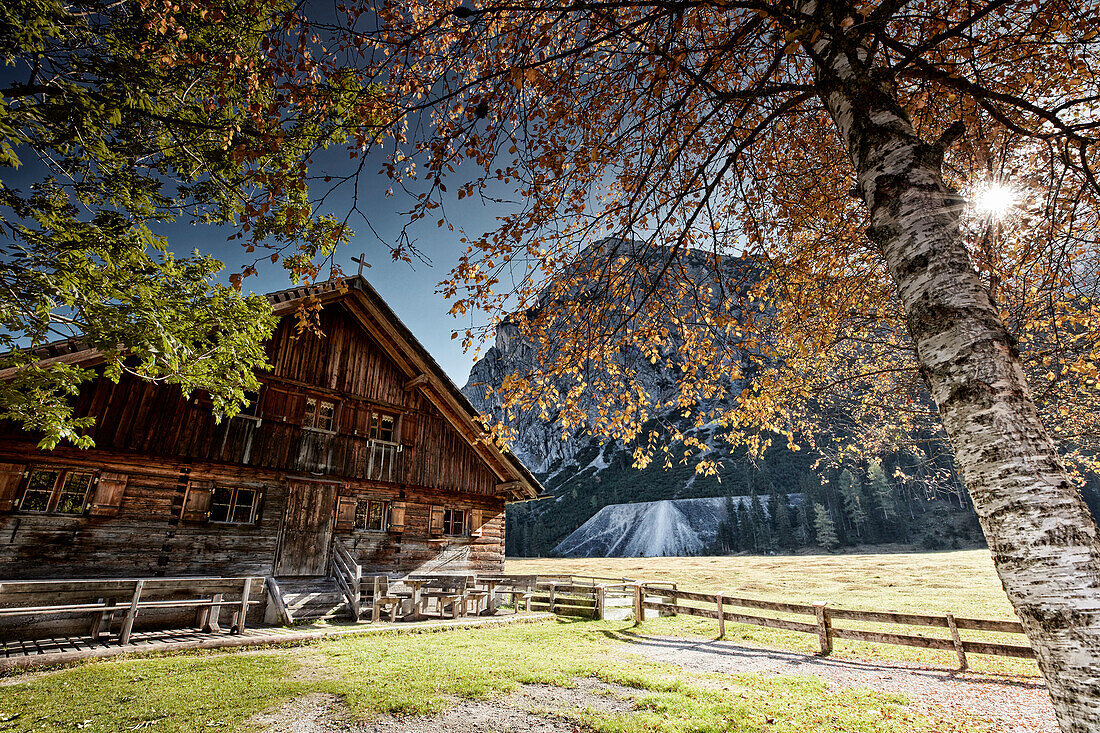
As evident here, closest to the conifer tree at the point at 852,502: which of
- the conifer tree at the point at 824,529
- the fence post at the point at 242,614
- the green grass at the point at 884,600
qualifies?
the conifer tree at the point at 824,529

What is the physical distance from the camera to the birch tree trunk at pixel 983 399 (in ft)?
7.13

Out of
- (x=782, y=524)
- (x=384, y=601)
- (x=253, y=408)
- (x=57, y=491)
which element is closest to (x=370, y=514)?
(x=384, y=601)

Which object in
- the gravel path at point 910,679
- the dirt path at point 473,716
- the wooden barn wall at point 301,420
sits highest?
the wooden barn wall at point 301,420

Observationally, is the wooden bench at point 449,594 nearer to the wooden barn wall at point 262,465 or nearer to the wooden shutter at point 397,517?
the wooden barn wall at point 262,465

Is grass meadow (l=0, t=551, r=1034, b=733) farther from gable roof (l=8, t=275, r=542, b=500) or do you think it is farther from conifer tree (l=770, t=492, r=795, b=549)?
conifer tree (l=770, t=492, r=795, b=549)

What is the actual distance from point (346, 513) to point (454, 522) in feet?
13.7

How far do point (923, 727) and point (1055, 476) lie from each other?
4954 mm

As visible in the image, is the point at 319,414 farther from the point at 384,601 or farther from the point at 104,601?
the point at 104,601

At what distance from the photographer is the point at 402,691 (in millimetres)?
6379

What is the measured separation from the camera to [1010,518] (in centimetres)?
237

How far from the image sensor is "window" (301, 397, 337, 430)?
15.3 meters

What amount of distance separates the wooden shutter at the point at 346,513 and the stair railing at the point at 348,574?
40cm

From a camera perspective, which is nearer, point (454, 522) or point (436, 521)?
point (436, 521)

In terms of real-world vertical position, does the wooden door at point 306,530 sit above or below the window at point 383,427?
below
